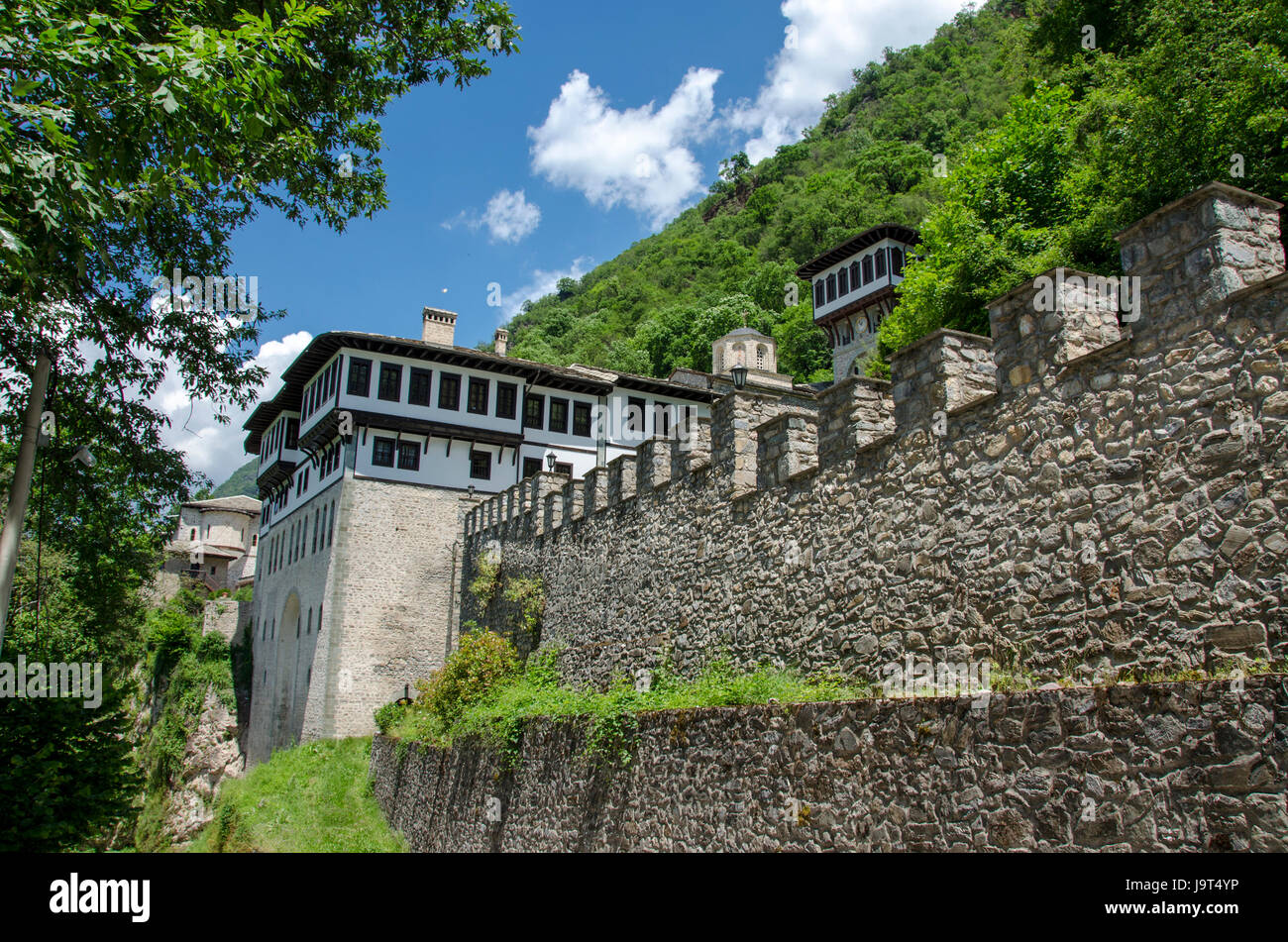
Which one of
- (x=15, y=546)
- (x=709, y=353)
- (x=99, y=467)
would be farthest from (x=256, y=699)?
(x=709, y=353)

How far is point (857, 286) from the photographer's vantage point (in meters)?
49.6

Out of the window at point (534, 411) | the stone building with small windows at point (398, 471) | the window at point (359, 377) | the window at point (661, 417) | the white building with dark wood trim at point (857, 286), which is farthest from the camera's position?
the white building with dark wood trim at point (857, 286)

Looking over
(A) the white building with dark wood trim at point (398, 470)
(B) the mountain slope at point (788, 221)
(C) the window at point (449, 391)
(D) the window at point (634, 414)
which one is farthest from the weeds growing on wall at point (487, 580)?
(B) the mountain slope at point (788, 221)

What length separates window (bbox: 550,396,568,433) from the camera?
3166 cm

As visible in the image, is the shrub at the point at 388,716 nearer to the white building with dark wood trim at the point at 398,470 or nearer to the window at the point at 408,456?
the white building with dark wood trim at the point at 398,470

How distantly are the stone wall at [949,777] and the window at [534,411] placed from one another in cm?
2025

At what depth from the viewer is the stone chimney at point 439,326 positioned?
108 ft

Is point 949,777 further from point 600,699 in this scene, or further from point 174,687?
point 174,687

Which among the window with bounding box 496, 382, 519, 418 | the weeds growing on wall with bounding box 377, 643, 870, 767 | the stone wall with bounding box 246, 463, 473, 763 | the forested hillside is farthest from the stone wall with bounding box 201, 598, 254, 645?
the forested hillside

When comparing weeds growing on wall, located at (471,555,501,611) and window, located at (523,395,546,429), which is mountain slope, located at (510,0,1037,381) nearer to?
window, located at (523,395,546,429)

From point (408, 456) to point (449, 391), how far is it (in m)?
2.43
